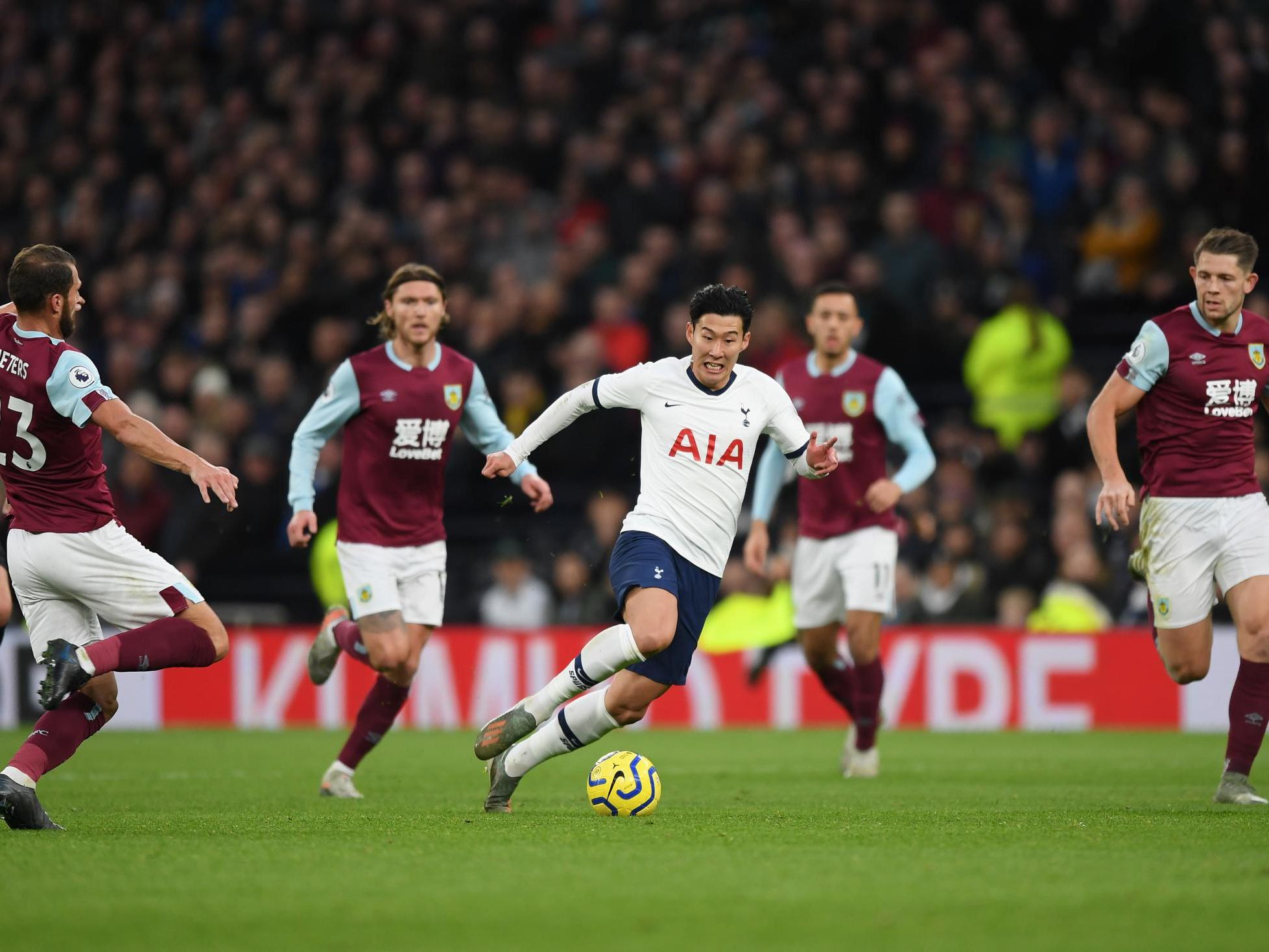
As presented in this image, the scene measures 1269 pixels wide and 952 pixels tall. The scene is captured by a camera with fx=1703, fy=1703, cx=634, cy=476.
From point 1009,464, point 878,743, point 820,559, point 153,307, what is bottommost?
point 878,743

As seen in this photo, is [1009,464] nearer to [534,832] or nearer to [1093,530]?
[1093,530]

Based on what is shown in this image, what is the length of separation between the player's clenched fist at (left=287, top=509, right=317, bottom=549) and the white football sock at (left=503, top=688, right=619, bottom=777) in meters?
1.95

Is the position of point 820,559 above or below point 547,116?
below

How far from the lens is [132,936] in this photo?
14.7 feet

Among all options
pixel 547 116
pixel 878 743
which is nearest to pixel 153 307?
pixel 547 116

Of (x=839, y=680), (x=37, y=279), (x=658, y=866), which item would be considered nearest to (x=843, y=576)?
(x=839, y=680)

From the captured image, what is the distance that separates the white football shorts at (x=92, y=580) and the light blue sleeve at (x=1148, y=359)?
4380 millimetres

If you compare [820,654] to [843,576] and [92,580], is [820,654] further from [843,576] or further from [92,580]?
[92,580]

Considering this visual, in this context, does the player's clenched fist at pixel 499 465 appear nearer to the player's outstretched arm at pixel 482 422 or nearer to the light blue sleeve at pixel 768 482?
the player's outstretched arm at pixel 482 422

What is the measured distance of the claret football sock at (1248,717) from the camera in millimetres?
7852

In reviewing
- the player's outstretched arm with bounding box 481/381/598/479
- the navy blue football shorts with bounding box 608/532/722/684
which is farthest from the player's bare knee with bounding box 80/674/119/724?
the navy blue football shorts with bounding box 608/532/722/684

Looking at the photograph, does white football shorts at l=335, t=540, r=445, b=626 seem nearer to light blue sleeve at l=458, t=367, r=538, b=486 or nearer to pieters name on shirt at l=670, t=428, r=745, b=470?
light blue sleeve at l=458, t=367, r=538, b=486

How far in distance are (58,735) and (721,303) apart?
3318 mm

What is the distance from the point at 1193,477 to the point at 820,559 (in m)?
2.74
